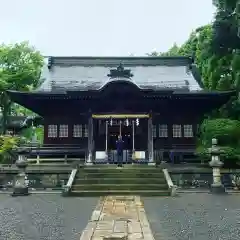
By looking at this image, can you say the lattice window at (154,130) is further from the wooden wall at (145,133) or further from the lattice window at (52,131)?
the lattice window at (52,131)

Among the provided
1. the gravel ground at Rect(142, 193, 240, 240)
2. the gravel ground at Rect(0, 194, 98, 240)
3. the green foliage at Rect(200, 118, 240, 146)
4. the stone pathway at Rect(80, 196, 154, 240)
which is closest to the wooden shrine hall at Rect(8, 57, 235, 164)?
the green foliage at Rect(200, 118, 240, 146)

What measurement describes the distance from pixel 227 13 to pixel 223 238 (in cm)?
1953

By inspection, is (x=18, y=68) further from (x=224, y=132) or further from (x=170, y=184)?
(x=170, y=184)

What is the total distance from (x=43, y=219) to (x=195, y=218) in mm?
4070

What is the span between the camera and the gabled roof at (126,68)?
26469 millimetres

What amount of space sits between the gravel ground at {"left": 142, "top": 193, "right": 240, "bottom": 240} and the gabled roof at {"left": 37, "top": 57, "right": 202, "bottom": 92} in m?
13.7

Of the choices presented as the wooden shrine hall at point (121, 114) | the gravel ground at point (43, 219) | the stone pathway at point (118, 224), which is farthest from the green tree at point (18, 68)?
the stone pathway at point (118, 224)

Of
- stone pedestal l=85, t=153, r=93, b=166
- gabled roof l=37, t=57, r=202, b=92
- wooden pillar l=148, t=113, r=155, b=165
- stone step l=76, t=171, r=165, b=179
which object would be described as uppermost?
gabled roof l=37, t=57, r=202, b=92

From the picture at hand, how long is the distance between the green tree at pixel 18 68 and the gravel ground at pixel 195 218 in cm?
2284

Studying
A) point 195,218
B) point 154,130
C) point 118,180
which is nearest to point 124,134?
point 154,130

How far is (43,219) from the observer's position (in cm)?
932

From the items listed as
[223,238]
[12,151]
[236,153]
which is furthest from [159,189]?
[12,151]

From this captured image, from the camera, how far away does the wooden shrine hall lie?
22531 millimetres

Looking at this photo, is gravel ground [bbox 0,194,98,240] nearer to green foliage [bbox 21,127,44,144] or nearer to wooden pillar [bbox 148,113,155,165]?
wooden pillar [bbox 148,113,155,165]
